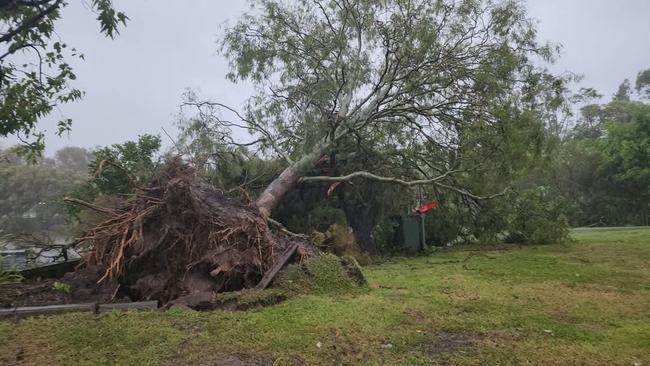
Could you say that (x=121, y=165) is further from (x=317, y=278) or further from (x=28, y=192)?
(x=28, y=192)

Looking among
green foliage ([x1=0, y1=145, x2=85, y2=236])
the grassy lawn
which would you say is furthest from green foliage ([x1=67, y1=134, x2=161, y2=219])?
green foliage ([x1=0, y1=145, x2=85, y2=236])

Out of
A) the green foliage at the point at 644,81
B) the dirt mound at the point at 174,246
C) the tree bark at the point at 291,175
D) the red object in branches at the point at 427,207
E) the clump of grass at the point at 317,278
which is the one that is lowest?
the clump of grass at the point at 317,278

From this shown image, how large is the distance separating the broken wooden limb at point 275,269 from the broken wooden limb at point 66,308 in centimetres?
129

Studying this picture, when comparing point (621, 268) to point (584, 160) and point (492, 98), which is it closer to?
point (492, 98)

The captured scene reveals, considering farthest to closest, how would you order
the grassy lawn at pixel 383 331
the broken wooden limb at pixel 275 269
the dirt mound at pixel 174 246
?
the dirt mound at pixel 174 246
the broken wooden limb at pixel 275 269
the grassy lawn at pixel 383 331

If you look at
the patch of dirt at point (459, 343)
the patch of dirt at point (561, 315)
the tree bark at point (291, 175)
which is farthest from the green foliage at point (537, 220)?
the patch of dirt at point (459, 343)

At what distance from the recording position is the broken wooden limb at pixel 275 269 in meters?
6.21

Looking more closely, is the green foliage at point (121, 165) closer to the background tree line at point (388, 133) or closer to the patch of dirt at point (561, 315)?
the background tree line at point (388, 133)

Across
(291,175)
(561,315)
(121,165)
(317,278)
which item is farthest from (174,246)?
(121,165)

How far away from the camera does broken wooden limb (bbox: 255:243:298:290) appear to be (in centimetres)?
621

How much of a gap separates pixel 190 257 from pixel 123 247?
830 millimetres

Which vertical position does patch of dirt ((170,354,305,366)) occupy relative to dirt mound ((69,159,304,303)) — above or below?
below

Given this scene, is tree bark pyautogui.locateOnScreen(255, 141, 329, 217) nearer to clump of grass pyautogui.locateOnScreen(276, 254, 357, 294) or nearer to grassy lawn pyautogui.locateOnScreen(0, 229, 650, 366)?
clump of grass pyautogui.locateOnScreen(276, 254, 357, 294)

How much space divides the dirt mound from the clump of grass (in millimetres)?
611
